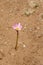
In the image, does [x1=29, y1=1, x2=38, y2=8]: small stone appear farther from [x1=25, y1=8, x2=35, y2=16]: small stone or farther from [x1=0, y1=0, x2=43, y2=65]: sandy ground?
[x1=25, y1=8, x2=35, y2=16]: small stone

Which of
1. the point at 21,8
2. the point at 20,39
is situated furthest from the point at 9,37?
the point at 21,8

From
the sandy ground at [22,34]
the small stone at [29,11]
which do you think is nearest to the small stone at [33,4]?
the sandy ground at [22,34]

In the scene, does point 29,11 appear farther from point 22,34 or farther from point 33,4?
point 22,34

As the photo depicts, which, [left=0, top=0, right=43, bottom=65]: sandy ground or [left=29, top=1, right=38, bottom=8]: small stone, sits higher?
[left=29, top=1, right=38, bottom=8]: small stone

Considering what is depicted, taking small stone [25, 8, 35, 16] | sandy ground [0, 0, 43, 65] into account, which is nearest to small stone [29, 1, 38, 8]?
sandy ground [0, 0, 43, 65]

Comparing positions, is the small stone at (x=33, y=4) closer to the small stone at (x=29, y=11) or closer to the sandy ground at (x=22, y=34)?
the sandy ground at (x=22, y=34)

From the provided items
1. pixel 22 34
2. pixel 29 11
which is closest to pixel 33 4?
pixel 29 11

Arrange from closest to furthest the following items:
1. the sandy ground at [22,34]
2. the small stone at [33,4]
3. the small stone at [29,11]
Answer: the sandy ground at [22,34]
the small stone at [29,11]
the small stone at [33,4]

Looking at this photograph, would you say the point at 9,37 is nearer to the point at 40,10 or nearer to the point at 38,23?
the point at 38,23
